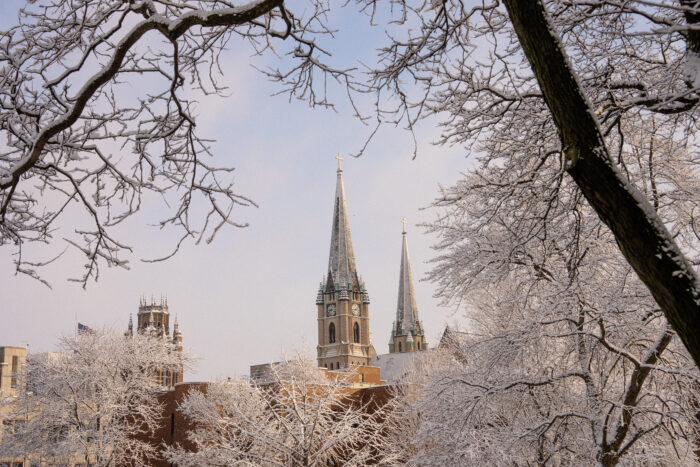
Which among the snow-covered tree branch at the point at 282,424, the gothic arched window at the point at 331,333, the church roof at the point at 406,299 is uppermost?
the church roof at the point at 406,299

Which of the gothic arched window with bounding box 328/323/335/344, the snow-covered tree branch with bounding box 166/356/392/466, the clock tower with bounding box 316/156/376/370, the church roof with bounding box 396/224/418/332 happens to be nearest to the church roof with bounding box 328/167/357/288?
the clock tower with bounding box 316/156/376/370

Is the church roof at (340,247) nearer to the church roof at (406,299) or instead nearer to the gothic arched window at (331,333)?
the gothic arched window at (331,333)

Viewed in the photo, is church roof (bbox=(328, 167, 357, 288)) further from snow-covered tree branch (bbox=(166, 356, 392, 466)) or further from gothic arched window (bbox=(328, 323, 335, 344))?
snow-covered tree branch (bbox=(166, 356, 392, 466))

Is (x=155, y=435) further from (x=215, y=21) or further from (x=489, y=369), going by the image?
(x=215, y=21)

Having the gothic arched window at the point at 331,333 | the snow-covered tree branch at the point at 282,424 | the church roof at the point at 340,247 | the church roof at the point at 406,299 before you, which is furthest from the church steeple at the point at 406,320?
the snow-covered tree branch at the point at 282,424

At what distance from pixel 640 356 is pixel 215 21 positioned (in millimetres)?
10864

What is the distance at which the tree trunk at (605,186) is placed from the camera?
11.7 ft

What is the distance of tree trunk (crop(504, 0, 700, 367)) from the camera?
3553mm

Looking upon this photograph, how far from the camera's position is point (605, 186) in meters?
3.70

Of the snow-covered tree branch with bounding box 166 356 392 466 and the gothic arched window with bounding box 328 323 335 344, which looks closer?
the snow-covered tree branch with bounding box 166 356 392 466

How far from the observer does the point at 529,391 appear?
13.4 meters

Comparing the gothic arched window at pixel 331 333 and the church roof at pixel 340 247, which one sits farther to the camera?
the church roof at pixel 340 247

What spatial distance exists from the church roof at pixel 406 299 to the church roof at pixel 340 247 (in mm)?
9078

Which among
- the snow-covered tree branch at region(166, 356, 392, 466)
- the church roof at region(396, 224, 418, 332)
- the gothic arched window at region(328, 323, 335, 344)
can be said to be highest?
the church roof at region(396, 224, 418, 332)
